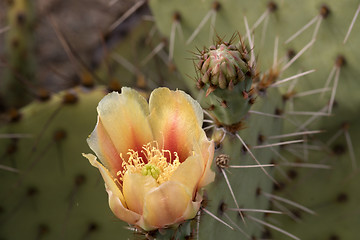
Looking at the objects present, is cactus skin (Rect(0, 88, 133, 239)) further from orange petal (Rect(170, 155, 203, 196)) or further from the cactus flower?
orange petal (Rect(170, 155, 203, 196))

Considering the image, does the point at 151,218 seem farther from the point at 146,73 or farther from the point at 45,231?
the point at 146,73

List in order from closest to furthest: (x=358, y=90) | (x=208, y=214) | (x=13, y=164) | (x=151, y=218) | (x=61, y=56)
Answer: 1. (x=151, y=218)
2. (x=208, y=214)
3. (x=358, y=90)
4. (x=13, y=164)
5. (x=61, y=56)

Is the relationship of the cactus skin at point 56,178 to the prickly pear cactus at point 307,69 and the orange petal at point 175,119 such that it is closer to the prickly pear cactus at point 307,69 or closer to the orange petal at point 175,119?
the prickly pear cactus at point 307,69

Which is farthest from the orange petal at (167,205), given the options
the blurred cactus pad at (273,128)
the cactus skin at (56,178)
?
the cactus skin at (56,178)

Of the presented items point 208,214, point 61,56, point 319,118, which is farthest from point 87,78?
point 61,56

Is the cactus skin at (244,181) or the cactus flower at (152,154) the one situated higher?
the cactus flower at (152,154)
